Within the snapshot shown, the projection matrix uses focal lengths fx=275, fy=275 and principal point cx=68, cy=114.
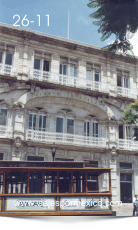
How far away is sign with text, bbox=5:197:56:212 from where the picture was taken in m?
11.5

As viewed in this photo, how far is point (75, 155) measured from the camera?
18.5 meters

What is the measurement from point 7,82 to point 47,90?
2.76 metres

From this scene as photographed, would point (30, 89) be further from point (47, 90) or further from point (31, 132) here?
point (31, 132)

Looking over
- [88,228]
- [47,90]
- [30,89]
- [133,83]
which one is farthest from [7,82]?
[88,228]

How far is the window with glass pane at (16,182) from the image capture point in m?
12.1

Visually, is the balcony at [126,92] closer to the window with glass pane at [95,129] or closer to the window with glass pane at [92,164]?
the window with glass pane at [95,129]

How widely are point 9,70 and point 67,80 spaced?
165 inches

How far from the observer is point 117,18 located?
1352 cm

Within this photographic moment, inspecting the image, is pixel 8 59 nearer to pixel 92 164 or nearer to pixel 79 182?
pixel 92 164

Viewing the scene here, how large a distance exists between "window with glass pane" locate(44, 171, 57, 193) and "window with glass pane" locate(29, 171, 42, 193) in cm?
→ 27

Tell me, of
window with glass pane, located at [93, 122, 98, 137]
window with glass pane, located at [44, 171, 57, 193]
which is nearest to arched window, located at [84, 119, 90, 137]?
window with glass pane, located at [93, 122, 98, 137]

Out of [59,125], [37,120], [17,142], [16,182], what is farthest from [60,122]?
[16,182]

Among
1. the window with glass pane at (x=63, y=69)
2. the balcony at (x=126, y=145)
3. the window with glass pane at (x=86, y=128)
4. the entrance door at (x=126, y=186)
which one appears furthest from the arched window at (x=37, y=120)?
the entrance door at (x=126, y=186)

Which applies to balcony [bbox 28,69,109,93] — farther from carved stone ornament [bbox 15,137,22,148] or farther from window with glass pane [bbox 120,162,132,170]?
window with glass pane [bbox 120,162,132,170]
